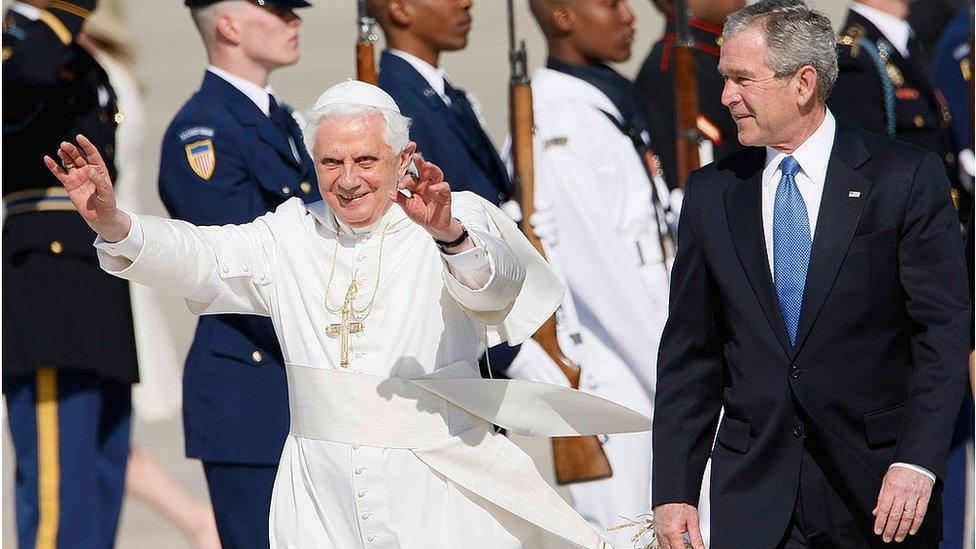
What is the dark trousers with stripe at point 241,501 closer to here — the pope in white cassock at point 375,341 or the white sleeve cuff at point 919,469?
the pope in white cassock at point 375,341

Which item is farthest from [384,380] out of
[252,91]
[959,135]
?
[959,135]

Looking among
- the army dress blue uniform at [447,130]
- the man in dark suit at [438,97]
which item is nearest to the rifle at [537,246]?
Answer: the man in dark suit at [438,97]

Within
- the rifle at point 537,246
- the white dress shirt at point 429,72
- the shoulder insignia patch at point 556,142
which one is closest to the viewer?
the white dress shirt at point 429,72

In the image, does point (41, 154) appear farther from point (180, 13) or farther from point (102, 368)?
point (180, 13)

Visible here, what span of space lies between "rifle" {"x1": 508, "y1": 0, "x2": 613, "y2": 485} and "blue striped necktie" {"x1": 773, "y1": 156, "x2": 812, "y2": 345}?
2293 mm

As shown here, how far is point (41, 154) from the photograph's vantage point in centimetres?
607

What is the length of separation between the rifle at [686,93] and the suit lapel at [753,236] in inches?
102

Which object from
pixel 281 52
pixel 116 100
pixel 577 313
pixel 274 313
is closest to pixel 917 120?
pixel 577 313

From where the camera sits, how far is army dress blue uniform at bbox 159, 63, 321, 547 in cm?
559

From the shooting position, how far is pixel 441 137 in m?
6.18

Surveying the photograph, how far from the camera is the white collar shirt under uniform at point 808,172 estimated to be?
4168 mm

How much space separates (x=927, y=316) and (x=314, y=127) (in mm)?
1328

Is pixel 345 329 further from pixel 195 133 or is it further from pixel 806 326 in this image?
pixel 195 133

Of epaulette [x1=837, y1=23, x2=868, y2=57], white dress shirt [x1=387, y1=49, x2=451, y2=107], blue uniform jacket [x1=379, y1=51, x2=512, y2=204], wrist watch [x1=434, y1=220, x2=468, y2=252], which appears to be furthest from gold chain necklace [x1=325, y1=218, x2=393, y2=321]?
epaulette [x1=837, y1=23, x2=868, y2=57]
